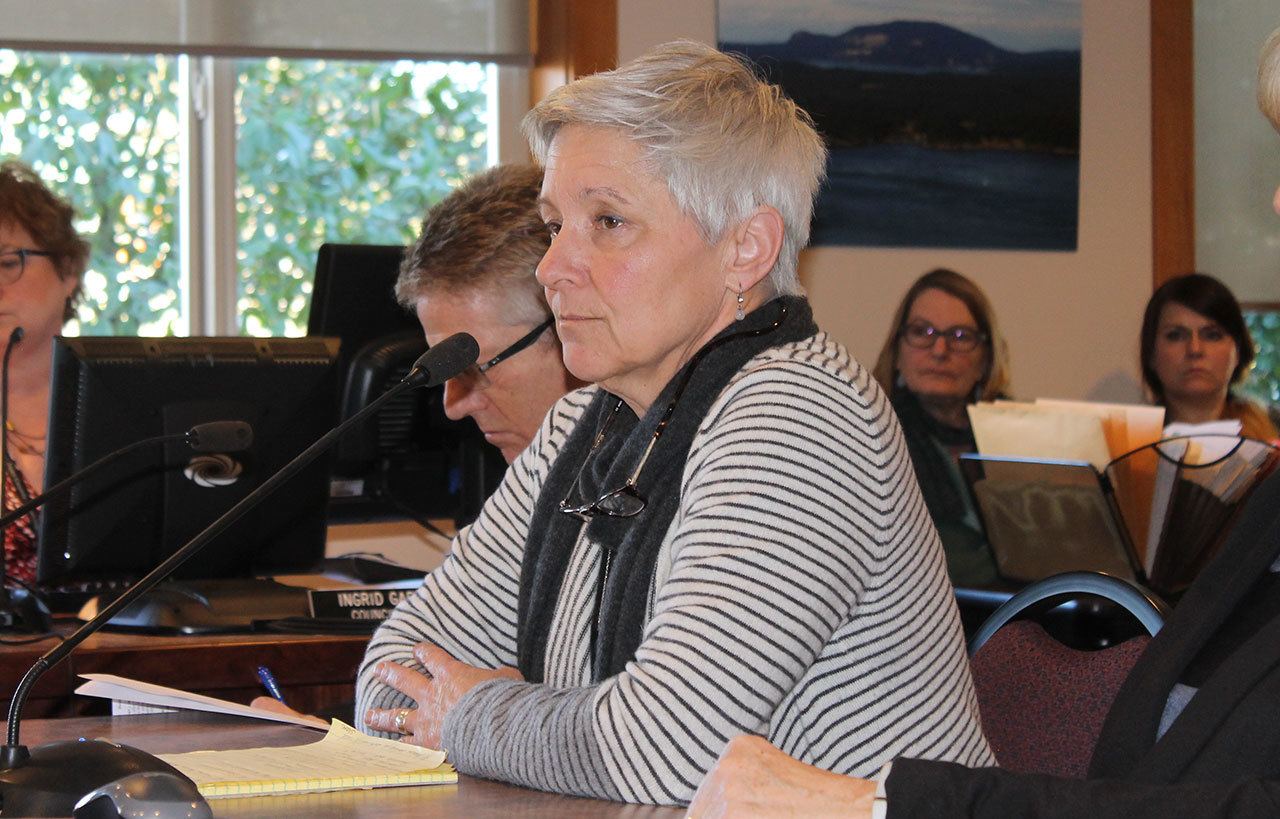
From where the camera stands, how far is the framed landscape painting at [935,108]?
420 cm

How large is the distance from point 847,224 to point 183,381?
2.51m

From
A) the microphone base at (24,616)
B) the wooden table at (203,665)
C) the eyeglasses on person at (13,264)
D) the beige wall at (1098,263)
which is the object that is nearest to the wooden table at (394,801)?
the wooden table at (203,665)

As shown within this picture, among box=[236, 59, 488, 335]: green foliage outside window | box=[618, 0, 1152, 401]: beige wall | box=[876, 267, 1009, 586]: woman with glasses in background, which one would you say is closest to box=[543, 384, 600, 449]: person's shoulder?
box=[876, 267, 1009, 586]: woman with glasses in background

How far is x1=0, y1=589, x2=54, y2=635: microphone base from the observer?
2.04 meters

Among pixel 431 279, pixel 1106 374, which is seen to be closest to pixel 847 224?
pixel 1106 374

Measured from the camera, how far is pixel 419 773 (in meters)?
1.20

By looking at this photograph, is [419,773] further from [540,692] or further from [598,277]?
[598,277]

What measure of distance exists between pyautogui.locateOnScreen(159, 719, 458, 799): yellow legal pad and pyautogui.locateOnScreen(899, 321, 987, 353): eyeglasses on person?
272 centimetres

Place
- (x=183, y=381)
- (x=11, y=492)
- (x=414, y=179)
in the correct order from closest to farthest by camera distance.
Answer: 1. (x=183, y=381)
2. (x=11, y=492)
3. (x=414, y=179)

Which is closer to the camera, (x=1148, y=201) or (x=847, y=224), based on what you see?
(x=847, y=224)

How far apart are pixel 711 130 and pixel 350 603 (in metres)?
1.04

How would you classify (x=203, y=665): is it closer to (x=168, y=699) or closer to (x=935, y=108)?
(x=168, y=699)

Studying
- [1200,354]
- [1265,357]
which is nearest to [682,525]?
[1200,354]

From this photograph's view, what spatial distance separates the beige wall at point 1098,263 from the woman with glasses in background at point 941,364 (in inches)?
18.5
